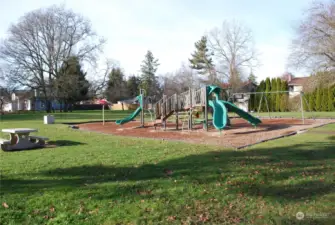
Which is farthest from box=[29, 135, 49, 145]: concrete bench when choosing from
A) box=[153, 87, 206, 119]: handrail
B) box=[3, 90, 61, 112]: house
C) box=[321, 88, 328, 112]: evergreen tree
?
box=[3, 90, 61, 112]: house

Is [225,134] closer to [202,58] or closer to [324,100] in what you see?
[324,100]

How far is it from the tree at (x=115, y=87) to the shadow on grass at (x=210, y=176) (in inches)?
2468

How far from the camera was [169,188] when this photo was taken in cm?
502

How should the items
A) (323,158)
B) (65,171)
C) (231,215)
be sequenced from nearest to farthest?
(231,215) < (65,171) < (323,158)

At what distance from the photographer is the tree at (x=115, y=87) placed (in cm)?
6900

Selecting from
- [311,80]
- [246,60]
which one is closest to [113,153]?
[311,80]

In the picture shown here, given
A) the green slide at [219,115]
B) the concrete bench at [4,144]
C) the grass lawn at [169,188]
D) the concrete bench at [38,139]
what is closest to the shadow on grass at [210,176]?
the grass lawn at [169,188]

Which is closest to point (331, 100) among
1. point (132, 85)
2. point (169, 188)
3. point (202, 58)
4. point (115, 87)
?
point (202, 58)

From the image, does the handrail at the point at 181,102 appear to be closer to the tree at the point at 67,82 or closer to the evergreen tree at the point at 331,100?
the evergreen tree at the point at 331,100

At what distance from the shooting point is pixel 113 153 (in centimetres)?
841

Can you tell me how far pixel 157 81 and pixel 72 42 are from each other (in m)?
33.0

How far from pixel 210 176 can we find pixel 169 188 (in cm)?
106

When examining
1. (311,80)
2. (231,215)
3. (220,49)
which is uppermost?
(220,49)

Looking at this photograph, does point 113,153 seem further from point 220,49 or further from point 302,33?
point 220,49
